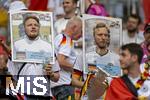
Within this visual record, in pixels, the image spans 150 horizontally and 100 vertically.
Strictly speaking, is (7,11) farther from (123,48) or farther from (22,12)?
(123,48)

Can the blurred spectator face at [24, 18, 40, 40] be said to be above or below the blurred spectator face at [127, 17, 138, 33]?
above

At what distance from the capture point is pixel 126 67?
9305 mm

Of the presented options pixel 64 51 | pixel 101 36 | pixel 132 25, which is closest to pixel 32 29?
pixel 64 51

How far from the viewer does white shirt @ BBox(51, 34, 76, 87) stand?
10.1 meters

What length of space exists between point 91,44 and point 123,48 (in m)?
0.85

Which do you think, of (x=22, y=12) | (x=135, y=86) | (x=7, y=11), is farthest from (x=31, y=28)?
(x=135, y=86)

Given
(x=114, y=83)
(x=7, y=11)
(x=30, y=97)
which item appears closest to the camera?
(x=114, y=83)

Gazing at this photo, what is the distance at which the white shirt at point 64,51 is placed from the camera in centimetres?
1014

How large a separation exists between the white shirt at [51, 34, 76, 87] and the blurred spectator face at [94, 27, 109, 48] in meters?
0.34

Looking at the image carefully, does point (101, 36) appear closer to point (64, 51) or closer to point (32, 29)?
point (64, 51)

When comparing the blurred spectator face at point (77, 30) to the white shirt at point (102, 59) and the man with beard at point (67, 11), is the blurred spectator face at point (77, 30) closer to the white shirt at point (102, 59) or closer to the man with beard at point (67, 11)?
the white shirt at point (102, 59)

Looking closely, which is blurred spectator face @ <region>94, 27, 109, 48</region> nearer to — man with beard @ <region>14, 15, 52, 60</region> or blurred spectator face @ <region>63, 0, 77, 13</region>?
man with beard @ <region>14, 15, 52, 60</region>

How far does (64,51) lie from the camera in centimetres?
1014

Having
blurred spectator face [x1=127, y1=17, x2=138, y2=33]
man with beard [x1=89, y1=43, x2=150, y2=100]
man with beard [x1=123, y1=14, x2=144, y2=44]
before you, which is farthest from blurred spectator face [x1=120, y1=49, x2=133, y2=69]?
blurred spectator face [x1=127, y1=17, x2=138, y2=33]
